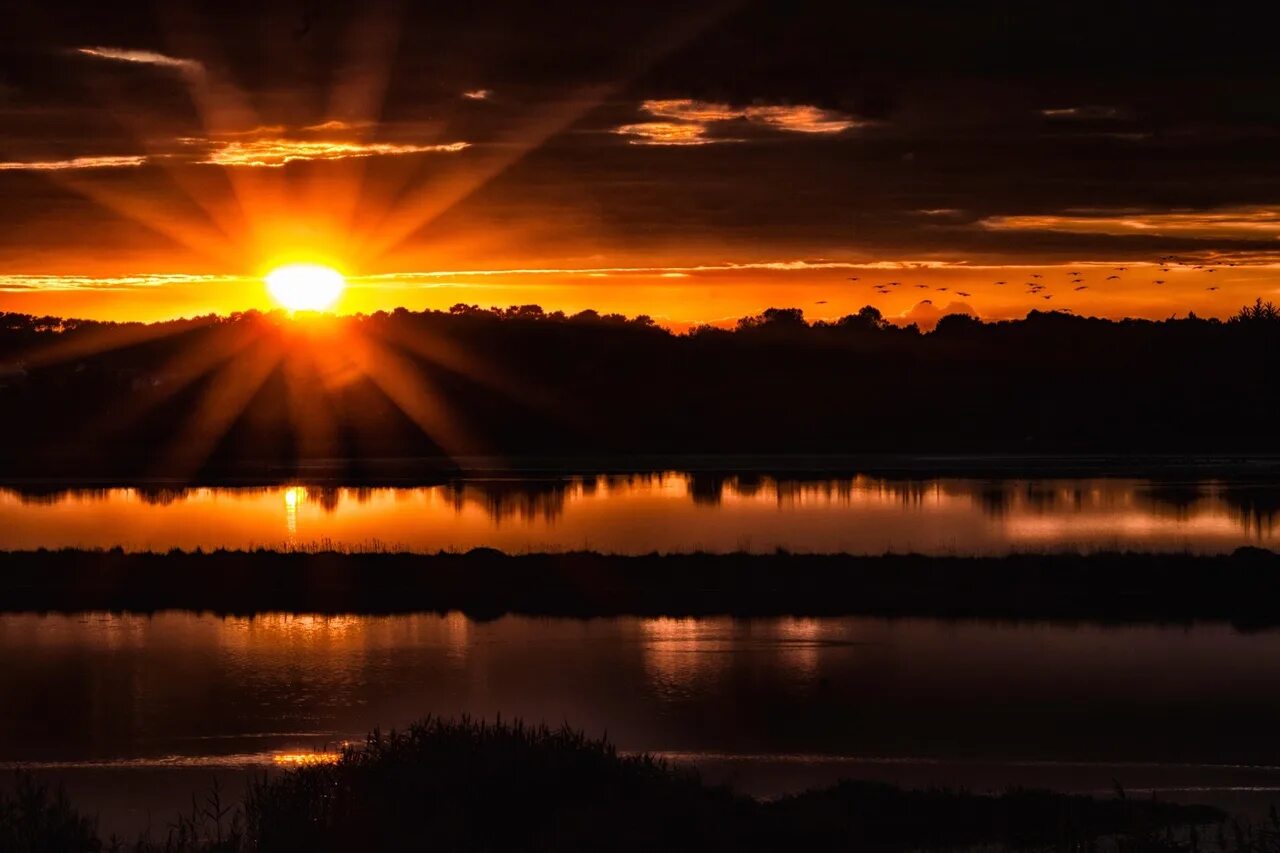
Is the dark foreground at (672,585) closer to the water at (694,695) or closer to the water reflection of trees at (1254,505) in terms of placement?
the water at (694,695)

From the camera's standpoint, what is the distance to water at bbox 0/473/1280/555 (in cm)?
4222

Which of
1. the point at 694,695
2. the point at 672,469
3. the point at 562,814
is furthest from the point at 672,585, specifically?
the point at 672,469

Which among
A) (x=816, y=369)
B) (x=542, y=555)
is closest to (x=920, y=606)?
(x=542, y=555)

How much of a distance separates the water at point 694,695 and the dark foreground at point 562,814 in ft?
8.71


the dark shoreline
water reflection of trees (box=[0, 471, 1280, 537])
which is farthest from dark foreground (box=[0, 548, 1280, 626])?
the dark shoreline

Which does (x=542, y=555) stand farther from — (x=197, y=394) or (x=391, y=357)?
(x=391, y=357)

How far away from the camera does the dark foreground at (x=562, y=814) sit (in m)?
12.8

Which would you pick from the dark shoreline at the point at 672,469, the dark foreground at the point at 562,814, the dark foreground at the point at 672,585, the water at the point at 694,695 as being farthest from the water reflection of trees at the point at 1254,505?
the dark foreground at the point at 562,814

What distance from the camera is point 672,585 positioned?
34156 millimetres

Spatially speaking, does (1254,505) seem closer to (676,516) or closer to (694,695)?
(676,516)

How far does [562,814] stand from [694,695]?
1097cm

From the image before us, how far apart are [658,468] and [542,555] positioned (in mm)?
39283

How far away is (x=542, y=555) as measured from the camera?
36.6 metres

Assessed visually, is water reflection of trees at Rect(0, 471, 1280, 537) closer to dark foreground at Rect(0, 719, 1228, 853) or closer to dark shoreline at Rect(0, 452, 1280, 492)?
dark shoreline at Rect(0, 452, 1280, 492)
